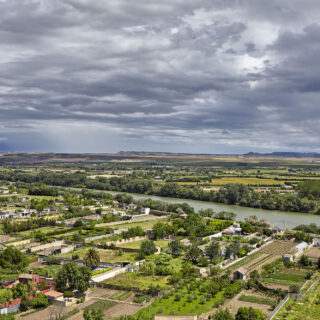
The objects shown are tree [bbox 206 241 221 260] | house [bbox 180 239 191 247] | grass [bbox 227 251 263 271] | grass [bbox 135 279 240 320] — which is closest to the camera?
grass [bbox 135 279 240 320]

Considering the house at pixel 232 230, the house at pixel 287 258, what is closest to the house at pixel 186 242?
the house at pixel 232 230

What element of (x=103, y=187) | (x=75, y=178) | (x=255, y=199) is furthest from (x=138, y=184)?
(x=255, y=199)

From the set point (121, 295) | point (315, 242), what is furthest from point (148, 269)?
point (315, 242)

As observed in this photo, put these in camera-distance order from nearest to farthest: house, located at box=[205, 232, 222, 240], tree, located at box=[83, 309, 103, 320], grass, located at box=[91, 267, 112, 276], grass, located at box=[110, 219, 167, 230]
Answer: tree, located at box=[83, 309, 103, 320] < grass, located at box=[91, 267, 112, 276] < house, located at box=[205, 232, 222, 240] < grass, located at box=[110, 219, 167, 230]

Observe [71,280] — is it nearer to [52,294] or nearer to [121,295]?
[52,294]

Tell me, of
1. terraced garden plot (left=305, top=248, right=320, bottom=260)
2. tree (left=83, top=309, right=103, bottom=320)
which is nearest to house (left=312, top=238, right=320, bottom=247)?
terraced garden plot (left=305, top=248, right=320, bottom=260)

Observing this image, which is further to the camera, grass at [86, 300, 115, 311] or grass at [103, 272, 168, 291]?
grass at [103, 272, 168, 291]

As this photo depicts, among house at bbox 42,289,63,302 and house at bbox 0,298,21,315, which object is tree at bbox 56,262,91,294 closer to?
house at bbox 42,289,63,302

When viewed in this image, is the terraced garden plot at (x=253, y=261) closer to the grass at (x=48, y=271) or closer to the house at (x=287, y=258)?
the house at (x=287, y=258)
